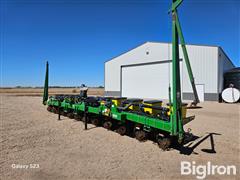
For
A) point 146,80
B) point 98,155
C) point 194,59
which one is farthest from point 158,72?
point 98,155

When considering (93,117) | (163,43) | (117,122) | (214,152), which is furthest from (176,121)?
(163,43)

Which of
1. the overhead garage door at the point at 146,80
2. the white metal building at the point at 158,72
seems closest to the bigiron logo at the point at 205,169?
the white metal building at the point at 158,72

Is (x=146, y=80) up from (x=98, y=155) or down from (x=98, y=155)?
up

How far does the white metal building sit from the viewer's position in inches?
Result: 696

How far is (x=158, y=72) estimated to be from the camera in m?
20.2

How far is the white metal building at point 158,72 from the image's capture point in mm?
17672

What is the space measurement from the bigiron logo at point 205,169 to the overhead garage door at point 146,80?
1560 centimetres

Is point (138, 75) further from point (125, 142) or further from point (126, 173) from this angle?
point (126, 173)

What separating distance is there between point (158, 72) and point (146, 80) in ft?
5.68

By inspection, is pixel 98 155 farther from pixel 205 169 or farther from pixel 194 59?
pixel 194 59

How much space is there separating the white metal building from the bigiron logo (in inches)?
601

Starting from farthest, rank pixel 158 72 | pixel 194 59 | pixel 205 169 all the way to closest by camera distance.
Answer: pixel 158 72
pixel 194 59
pixel 205 169

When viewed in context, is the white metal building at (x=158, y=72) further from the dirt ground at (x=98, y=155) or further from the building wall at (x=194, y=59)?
the dirt ground at (x=98, y=155)

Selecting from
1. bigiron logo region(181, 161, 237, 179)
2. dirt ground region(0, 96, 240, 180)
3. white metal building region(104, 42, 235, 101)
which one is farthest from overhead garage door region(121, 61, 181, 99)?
bigiron logo region(181, 161, 237, 179)
